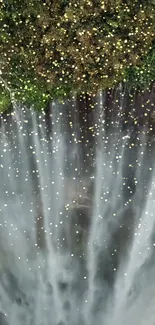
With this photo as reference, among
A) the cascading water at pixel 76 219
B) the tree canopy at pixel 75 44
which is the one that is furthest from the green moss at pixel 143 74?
the cascading water at pixel 76 219

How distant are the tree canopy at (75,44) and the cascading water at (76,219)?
396 millimetres

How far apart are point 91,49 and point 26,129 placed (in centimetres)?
107

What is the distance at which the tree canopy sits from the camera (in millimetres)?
3799

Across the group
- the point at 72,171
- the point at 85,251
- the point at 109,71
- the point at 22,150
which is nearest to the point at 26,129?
the point at 22,150

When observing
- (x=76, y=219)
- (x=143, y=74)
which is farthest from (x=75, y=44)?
(x=76, y=219)

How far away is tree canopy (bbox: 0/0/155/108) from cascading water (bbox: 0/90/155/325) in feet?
1.30

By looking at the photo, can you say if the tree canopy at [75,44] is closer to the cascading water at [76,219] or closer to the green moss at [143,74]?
the green moss at [143,74]

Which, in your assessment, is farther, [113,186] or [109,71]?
[113,186]

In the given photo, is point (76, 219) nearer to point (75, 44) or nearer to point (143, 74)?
point (143, 74)

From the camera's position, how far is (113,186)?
442 cm

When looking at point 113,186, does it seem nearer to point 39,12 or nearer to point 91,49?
point 91,49

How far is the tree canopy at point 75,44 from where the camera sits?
150 inches

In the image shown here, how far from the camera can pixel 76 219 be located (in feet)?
14.6

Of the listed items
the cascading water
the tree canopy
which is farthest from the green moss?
the cascading water
